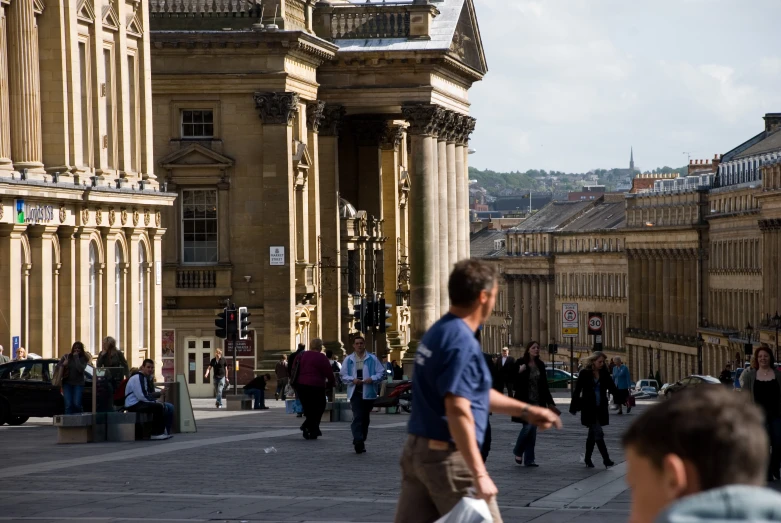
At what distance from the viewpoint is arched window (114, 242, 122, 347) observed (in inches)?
1885

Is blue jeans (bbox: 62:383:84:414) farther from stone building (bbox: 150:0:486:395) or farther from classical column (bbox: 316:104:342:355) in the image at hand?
classical column (bbox: 316:104:342:355)

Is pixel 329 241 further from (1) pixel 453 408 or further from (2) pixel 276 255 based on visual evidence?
→ (1) pixel 453 408

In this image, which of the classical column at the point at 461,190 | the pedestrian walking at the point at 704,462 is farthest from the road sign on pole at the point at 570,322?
the pedestrian walking at the point at 704,462

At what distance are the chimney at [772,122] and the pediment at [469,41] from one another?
78.3 meters

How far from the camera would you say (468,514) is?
8.14 meters

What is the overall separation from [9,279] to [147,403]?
11901 millimetres

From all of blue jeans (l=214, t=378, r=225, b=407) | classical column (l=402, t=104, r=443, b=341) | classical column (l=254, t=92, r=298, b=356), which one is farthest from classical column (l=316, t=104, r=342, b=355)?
blue jeans (l=214, t=378, r=225, b=407)

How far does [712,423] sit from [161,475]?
18225 millimetres

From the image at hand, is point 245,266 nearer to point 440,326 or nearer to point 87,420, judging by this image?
point 87,420

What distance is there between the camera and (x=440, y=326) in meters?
8.84

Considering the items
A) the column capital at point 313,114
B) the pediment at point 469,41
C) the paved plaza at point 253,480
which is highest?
the pediment at point 469,41

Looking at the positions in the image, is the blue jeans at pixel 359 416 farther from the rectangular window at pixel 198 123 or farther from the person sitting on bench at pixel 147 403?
the rectangular window at pixel 198 123

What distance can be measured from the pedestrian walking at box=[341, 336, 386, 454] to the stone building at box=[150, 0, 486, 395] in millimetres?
32641

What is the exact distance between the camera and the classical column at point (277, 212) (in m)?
61.2
